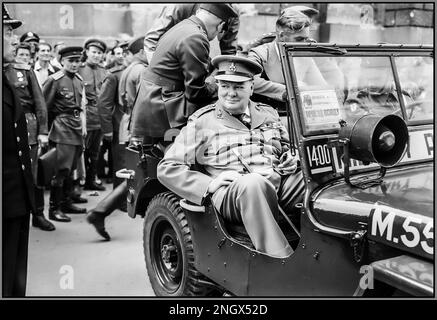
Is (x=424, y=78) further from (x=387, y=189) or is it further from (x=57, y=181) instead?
(x=57, y=181)

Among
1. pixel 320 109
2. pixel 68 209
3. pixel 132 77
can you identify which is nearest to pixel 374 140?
pixel 320 109

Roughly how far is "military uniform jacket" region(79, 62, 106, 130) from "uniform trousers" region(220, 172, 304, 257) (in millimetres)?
4865

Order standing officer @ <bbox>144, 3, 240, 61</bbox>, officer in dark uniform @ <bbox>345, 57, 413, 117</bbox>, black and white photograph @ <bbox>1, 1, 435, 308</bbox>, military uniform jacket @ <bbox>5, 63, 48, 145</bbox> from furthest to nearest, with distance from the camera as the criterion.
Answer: military uniform jacket @ <bbox>5, 63, 48, 145</bbox> < standing officer @ <bbox>144, 3, 240, 61</bbox> < officer in dark uniform @ <bbox>345, 57, 413, 117</bbox> < black and white photograph @ <bbox>1, 1, 435, 308</bbox>

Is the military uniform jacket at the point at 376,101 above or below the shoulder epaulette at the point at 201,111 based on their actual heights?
above

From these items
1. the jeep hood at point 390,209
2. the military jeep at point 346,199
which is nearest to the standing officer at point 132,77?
the military jeep at point 346,199

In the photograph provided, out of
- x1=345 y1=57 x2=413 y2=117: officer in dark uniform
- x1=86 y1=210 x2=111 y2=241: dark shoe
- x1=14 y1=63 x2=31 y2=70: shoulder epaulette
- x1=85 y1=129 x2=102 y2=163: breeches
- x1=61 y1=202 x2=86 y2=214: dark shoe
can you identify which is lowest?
x1=61 y1=202 x2=86 y2=214: dark shoe

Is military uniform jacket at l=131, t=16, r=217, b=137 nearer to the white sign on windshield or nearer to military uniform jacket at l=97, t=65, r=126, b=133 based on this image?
the white sign on windshield

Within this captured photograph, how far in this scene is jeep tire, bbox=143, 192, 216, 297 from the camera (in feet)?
11.2

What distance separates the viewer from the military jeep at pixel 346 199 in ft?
7.21

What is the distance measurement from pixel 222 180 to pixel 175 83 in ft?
3.58

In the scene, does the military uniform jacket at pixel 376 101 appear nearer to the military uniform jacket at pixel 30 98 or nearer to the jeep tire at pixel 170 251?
the jeep tire at pixel 170 251

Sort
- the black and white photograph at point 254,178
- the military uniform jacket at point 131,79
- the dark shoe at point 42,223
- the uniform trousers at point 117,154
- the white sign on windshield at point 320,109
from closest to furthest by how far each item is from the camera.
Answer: the black and white photograph at point 254,178, the white sign on windshield at point 320,109, the dark shoe at point 42,223, the military uniform jacket at point 131,79, the uniform trousers at point 117,154

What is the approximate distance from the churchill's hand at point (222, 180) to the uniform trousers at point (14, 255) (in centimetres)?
107

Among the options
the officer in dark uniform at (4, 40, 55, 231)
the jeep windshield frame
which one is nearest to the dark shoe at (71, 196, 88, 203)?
the officer in dark uniform at (4, 40, 55, 231)
